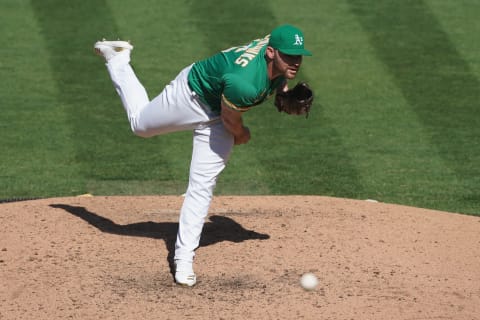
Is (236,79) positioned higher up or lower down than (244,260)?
higher up

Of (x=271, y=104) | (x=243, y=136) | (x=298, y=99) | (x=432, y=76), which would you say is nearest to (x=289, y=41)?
(x=298, y=99)

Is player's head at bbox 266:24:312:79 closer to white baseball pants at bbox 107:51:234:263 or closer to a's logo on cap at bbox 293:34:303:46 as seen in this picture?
a's logo on cap at bbox 293:34:303:46

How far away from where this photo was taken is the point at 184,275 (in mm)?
7508

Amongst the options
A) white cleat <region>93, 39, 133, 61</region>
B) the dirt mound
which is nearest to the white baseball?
the dirt mound

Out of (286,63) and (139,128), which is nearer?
(286,63)

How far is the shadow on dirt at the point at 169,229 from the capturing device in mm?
8596

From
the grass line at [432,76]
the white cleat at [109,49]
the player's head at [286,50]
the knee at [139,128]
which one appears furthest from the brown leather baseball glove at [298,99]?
the grass line at [432,76]

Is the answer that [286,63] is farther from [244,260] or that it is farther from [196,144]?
[244,260]

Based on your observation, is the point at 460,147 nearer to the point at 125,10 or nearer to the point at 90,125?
the point at 90,125

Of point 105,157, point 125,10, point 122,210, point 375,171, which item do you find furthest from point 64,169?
point 125,10

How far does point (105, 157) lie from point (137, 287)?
395 cm

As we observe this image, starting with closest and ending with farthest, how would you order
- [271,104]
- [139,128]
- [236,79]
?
[236,79] < [139,128] < [271,104]

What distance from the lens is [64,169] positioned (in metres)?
11.0

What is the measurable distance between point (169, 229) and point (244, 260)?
1063 millimetres
